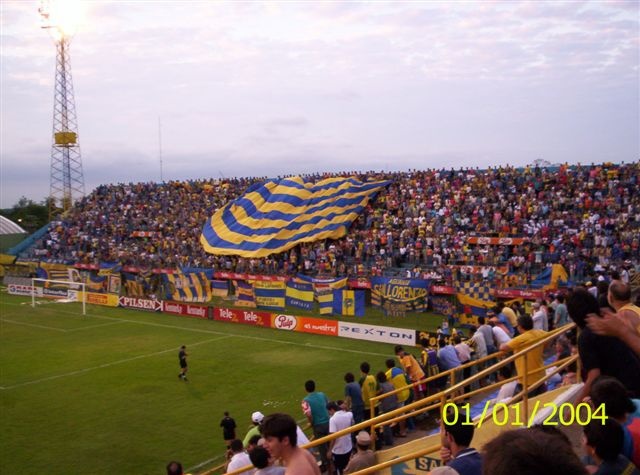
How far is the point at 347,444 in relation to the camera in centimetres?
1109

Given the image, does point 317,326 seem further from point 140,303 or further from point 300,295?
point 140,303

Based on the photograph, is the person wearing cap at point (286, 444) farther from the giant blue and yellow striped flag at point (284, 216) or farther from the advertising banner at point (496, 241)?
the giant blue and yellow striped flag at point (284, 216)

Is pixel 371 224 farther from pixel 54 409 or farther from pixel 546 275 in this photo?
pixel 54 409

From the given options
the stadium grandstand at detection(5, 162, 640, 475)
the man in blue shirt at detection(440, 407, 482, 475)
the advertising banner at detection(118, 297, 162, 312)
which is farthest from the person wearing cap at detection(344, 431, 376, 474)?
the advertising banner at detection(118, 297, 162, 312)

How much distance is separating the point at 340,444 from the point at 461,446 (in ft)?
23.1

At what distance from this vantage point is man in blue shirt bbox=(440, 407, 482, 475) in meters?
4.14

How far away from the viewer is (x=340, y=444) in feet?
36.1

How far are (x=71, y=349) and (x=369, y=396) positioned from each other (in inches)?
694

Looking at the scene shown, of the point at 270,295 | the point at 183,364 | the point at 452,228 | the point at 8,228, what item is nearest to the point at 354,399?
the point at 183,364

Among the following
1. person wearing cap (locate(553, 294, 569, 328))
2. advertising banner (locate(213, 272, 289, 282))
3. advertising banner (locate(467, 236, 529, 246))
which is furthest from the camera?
advertising banner (locate(213, 272, 289, 282))

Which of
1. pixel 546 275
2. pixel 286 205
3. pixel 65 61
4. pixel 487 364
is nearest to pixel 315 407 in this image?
pixel 487 364

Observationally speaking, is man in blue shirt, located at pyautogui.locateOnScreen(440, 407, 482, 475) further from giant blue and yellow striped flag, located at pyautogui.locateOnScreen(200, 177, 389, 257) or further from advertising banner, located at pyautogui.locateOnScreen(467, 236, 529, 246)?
giant blue and yellow striped flag, located at pyautogui.locateOnScreen(200, 177, 389, 257)

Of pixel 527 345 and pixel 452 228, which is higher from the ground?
pixel 452 228
